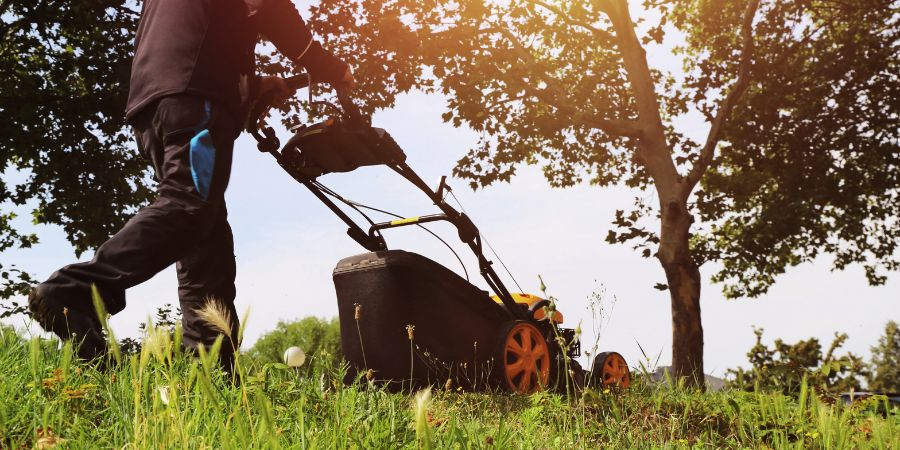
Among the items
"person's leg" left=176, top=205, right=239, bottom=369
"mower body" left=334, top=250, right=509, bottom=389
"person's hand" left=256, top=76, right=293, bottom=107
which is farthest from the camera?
"mower body" left=334, top=250, right=509, bottom=389

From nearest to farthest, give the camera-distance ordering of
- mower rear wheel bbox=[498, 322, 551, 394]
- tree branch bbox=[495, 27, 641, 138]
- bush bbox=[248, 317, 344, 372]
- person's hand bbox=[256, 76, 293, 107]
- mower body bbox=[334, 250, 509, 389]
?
person's hand bbox=[256, 76, 293, 107]
mower body bbox=[334, 250, 509, 389]
mower rear wheel bbox=[498, 322, 551, 394]
tree branch bbox=[495, 27, 641, 138]
bush bbox=[248, 317, 344, 372]

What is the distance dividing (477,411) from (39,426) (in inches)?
95.2

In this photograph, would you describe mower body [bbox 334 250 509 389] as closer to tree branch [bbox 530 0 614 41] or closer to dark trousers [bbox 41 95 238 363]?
dark trousers [bbox 41 95 238 363]

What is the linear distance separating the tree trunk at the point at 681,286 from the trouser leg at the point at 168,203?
957cm

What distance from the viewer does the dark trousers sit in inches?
106

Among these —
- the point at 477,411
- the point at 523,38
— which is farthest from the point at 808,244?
the point at 477,411

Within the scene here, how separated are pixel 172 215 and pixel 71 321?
560 millimetres

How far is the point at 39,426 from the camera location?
2.18 meters

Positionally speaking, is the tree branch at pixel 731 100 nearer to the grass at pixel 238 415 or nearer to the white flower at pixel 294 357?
the grass at pixel 238 415

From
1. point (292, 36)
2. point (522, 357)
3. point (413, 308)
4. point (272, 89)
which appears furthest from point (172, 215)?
point (522, 357)

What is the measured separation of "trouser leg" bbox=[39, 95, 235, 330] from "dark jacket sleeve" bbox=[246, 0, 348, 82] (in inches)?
26.1

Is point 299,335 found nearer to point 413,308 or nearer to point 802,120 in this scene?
point 802,120

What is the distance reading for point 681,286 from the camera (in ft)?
37.9

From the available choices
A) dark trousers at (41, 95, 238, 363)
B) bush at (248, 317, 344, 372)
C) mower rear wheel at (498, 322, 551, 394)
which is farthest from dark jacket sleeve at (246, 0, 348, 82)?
bush at (248, 317, 344, 372)
